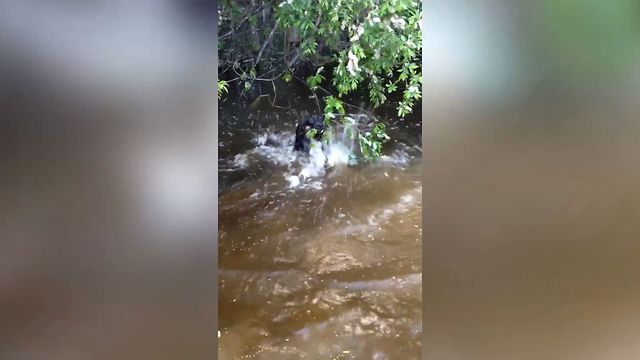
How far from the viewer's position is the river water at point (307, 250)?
2143mm

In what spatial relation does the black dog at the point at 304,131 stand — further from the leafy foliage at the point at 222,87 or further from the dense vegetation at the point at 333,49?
the leafy foliage at the point at 222,87
